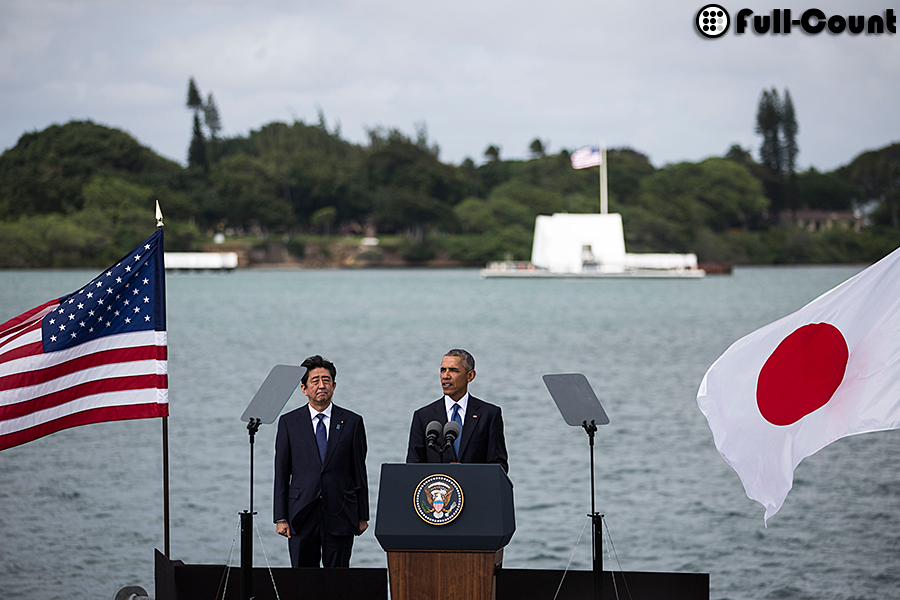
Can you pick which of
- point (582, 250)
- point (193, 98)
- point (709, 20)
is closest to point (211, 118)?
point (193, 98)

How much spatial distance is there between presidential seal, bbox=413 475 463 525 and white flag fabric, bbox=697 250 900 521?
57.0 inches

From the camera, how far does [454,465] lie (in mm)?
4531

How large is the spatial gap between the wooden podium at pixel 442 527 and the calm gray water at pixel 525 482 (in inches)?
72.3

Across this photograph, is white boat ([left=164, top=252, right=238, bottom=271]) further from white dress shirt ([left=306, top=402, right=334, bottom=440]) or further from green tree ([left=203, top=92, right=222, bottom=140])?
white dress shirt ([left=306, top=402, right=334, bottom=440])

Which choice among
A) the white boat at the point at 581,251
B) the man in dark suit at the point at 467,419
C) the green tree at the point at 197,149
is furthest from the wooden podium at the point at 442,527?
the green tree at the point at 197,149

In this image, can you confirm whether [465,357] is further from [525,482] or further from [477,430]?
[525,482]

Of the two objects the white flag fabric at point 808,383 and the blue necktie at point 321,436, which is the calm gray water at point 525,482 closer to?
the blue necktie at point 321,436

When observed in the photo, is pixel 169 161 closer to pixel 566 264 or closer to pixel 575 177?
pixel 575 177

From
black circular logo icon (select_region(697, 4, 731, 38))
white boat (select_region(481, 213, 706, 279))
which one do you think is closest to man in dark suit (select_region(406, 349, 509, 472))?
black circular logo icon (select_region(697, 4, 731, 38))

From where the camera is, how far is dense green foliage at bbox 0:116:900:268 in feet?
357

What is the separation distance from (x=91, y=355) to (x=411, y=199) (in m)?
108

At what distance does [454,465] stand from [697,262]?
106m

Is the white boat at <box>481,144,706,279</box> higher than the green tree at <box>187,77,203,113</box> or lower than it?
lower

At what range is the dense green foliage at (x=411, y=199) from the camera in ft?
357
